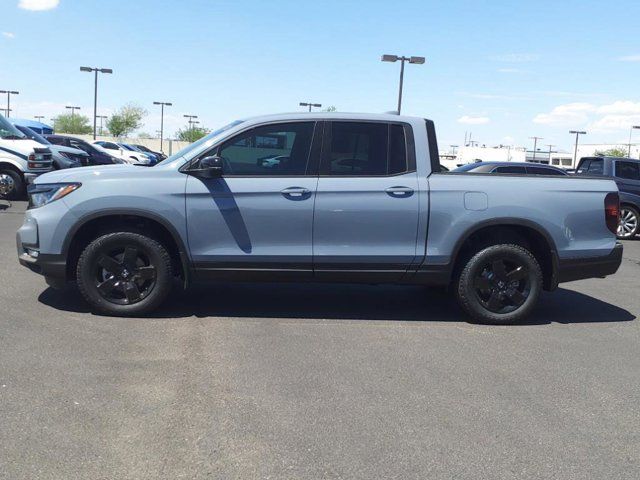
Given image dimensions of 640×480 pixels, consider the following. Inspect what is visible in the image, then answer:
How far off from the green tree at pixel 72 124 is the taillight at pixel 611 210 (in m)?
113

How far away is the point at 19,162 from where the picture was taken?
15.2 m

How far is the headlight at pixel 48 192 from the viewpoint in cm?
573

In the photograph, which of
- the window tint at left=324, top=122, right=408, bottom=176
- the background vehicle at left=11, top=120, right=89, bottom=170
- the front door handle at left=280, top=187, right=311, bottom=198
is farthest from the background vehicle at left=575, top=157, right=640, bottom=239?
the background vehicle at left=11, top=120, right=89, bottom=170

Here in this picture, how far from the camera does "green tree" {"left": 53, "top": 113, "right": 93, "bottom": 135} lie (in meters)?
112

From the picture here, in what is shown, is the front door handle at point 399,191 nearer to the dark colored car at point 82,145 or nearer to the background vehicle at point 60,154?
the background vehicle at point 60,154

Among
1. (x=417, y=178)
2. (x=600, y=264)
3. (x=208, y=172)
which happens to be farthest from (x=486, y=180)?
(x=208, y=172)

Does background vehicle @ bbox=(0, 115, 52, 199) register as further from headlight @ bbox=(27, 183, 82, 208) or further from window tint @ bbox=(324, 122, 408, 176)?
window tint @ bbox=(324, 122, 408, 176)

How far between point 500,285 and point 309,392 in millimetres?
2650

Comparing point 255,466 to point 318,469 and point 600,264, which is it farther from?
point 600,264

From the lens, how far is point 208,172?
559cm

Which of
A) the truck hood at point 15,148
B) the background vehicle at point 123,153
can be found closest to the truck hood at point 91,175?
the truck hood at point 15,148

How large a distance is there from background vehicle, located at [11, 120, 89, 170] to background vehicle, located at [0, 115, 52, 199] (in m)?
0.74

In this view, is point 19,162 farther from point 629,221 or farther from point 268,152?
point 629,221

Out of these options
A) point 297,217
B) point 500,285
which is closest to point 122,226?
point 297,217
